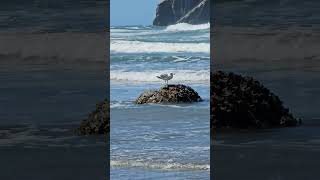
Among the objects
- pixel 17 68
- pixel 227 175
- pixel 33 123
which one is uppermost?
pixel 17 68

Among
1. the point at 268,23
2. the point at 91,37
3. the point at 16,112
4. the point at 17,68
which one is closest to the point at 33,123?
the point at 16,112

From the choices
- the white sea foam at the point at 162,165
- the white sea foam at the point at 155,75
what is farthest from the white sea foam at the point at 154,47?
the white sea foam at the point at 162,165

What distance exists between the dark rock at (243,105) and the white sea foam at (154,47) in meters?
2.09

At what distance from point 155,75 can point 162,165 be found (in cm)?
114

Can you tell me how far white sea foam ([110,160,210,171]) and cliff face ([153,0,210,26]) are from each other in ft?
6.38

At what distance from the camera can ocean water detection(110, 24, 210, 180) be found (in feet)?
20.3

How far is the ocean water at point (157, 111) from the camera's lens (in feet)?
20.3

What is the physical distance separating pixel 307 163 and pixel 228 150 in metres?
0.62

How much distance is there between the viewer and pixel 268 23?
4.74 metres

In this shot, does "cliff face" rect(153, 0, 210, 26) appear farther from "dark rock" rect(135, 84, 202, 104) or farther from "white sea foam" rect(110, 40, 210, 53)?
"dark rock" rect(135, 84, 202, 104)

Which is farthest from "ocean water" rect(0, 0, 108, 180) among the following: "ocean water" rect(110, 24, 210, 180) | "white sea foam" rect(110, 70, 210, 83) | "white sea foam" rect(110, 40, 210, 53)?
"white sea foam" rect(110, 40, 210, 53)

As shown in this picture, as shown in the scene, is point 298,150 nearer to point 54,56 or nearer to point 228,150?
point 228,150

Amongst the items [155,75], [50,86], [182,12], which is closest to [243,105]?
[50,86]

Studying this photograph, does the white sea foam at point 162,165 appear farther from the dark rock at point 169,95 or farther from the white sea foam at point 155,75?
the white sea foam at point 155,75
